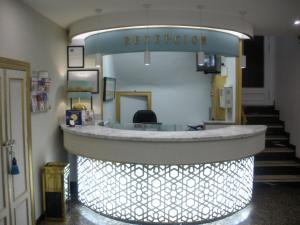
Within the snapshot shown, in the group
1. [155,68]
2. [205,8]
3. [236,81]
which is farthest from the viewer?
[155,68]

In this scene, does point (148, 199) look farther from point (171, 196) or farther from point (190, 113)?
point (190, 113)

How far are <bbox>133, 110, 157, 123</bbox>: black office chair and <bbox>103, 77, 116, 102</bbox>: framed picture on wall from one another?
635mm

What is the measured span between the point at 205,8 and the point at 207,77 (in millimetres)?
2996

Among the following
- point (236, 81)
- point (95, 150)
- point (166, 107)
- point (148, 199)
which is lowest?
point (148, 199)

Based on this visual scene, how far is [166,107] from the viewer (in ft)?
22.8

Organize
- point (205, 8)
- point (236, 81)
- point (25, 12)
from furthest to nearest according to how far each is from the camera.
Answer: point (236, 81)
point (205, 8)
point (25, 12)

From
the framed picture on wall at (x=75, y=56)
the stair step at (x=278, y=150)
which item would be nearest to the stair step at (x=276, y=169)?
the stair step at (x=278, y=150)

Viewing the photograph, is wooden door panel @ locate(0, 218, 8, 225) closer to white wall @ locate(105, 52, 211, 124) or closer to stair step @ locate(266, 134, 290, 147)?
white wall @ locate(105, 52, 211, 124)

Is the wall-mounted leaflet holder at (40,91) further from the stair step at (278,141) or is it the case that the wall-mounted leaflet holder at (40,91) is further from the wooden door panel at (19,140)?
the stair step at (278,141)

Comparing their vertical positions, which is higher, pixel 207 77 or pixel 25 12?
pixel 25 12

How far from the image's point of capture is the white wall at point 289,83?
6066 millimetres

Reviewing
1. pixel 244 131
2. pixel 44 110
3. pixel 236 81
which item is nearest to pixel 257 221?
pixel 244 131

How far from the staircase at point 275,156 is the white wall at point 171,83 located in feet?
3.76

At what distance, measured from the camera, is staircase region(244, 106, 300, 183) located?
18.3 feet
